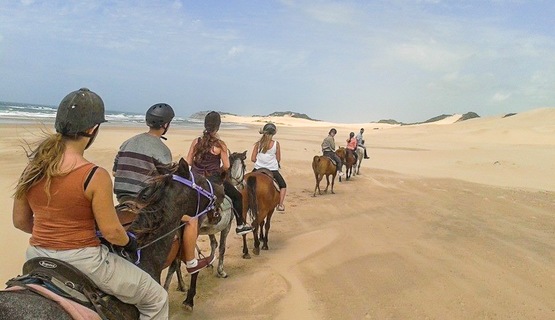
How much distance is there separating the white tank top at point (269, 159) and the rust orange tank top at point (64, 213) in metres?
6.12

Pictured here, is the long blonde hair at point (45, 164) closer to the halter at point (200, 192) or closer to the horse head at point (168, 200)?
the horse head at point (168, 200)

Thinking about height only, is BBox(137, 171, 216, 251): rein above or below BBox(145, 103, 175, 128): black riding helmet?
below

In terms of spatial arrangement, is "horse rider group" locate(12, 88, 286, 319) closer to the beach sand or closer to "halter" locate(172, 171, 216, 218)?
"halter" locate(172, 171, 216, 218)

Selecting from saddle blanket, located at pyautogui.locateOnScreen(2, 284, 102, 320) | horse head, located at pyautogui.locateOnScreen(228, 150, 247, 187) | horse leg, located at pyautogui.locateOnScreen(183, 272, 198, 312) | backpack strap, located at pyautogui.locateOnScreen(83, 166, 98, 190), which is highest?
backpack strap, located at pyautogui.locateOnScreen(83, 166, 98, 190)

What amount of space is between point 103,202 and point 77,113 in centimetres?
→ 60

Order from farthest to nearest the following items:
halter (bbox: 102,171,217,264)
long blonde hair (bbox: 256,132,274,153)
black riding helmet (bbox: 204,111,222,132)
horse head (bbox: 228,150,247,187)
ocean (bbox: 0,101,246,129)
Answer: ocean (bbox: 0,101,246,129) → long blonde hair (bbox: 256,132,274,153) → horse head (bbox: 228,150,247,187) → black riding helmet (bbox: 204,111,222,132) → halter (bbox: 102,171,217,264)

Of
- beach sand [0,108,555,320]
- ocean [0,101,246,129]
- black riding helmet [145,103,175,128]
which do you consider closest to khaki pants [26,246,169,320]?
beach sand [0,108,555,320]

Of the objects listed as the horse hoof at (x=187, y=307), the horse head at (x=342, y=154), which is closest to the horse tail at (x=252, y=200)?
the horse hoof at (x=187, y=307)

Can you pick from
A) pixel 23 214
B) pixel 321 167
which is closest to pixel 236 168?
pixel 23 214

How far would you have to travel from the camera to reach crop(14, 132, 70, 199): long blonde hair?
258 cm

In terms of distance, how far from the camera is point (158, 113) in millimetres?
4547

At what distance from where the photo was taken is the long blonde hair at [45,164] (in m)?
2.58

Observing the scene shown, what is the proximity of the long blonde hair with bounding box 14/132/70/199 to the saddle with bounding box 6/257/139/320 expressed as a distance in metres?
0.49

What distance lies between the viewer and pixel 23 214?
9.34ft
